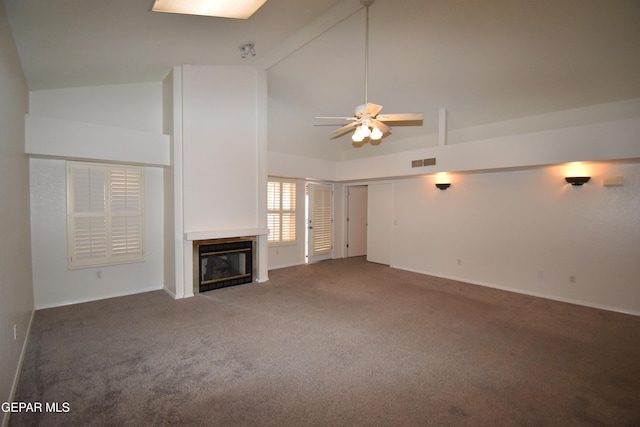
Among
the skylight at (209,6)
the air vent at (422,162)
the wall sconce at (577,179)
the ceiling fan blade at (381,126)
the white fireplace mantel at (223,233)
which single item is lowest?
the white fireplace mantel at (223,233)

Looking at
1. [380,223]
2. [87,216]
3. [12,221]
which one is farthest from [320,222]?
[12,221]

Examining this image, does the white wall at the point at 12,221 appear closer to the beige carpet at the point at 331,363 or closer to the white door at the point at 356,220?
the beige carpet at the point at 331,363

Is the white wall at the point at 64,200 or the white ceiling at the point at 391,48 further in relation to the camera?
the white wall at the point at 64,200

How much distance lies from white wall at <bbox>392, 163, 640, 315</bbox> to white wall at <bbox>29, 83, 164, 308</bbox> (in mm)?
5127

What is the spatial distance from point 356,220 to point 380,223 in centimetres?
115

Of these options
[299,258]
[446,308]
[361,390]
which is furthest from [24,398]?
[299,258]

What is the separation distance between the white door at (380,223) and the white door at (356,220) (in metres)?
0.74

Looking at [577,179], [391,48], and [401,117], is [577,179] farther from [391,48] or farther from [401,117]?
[391,48]

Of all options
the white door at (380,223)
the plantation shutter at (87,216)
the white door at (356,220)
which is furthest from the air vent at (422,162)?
the plantation shutter at (87,216)

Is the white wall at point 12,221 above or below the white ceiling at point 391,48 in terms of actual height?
below

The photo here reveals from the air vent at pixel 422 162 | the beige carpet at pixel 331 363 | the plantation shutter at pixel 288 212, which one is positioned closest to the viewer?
the beige carpet at pixel 331 363

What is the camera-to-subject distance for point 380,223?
7062mm

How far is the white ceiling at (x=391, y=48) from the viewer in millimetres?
2730

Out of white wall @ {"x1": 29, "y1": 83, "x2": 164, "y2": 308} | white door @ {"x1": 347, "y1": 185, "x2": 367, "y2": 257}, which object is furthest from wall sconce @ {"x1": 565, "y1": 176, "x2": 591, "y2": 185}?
white wall @ {"x1": 29, "y1": 83, "x2": 164, "y2": 308}
